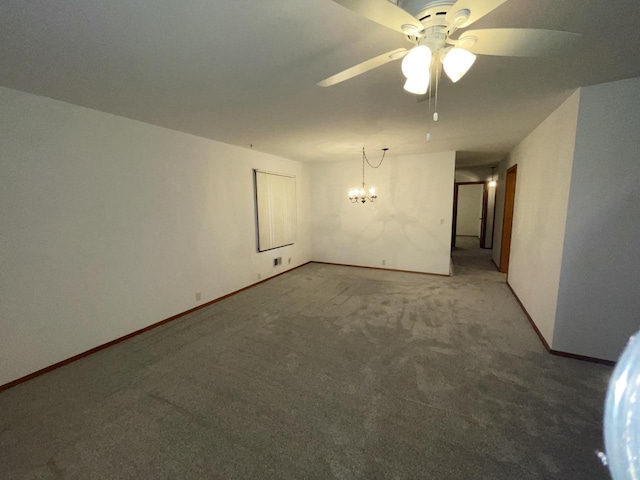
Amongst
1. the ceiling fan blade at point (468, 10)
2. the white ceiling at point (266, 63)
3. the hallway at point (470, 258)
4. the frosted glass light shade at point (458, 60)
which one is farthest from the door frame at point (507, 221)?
the ceiling fan blade at point (468, 10)

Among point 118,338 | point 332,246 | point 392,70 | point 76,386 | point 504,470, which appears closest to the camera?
point 504,470

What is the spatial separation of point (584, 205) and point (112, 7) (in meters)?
3.60

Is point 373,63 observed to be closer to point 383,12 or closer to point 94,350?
point 383,12

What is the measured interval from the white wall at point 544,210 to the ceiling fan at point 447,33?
171 cm

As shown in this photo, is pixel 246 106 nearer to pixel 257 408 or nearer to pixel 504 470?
pixel 257 408

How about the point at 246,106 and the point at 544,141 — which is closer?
the point at 246,106

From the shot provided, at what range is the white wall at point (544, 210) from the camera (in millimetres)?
2416

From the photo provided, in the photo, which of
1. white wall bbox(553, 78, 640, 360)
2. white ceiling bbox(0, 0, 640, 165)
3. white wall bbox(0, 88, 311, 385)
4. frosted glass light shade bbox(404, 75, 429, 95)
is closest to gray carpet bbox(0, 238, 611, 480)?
white wall bbox(0, 88, 311, 385)

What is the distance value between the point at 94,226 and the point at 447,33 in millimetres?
3343

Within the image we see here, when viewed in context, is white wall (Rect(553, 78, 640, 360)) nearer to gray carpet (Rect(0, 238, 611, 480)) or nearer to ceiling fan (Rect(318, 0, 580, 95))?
gray carpet (Rect(0, 238, 611, 480))

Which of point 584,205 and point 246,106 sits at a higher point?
point 246,106

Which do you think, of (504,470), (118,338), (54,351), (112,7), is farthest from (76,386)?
(504,470)

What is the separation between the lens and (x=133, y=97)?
2.27 metres

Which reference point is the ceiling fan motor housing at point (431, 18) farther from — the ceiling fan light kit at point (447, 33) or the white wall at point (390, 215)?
the white wall at point (390, 215)
